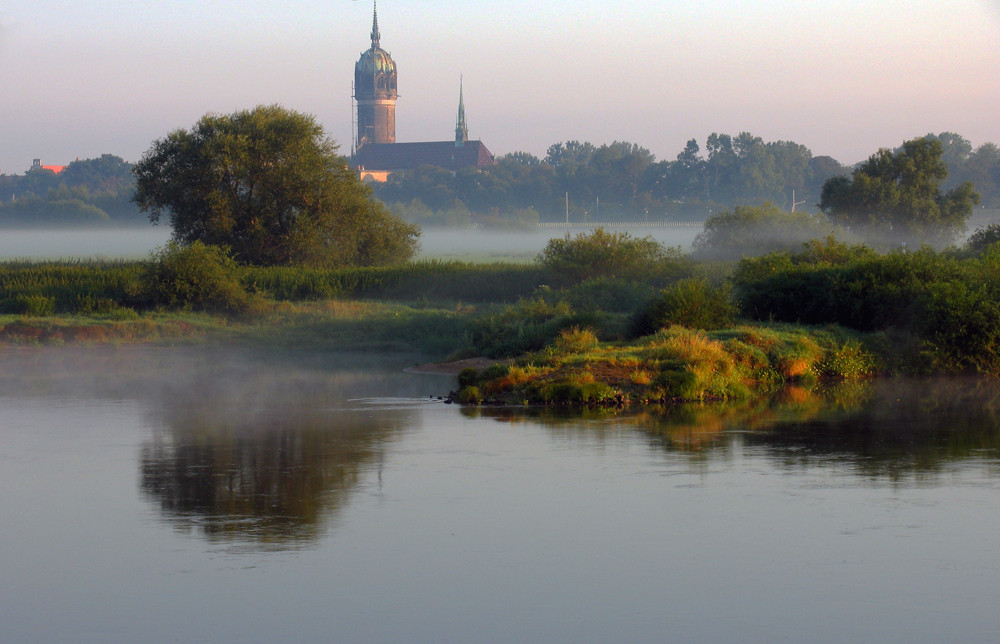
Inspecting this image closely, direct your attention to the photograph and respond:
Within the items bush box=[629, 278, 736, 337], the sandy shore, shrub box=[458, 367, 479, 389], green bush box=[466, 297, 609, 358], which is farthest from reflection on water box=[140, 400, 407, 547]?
bush box=[629, 278, 736, 337]

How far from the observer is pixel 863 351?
3059 cm

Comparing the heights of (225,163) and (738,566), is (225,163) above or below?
above

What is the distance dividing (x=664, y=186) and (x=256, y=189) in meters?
98.9

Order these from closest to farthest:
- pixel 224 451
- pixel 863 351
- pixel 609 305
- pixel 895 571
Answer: pixel 895 571, pixel 224 451, pixel 863 351, pixel 609 305

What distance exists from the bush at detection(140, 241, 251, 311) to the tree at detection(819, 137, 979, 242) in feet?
132

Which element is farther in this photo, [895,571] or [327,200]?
[327,200]

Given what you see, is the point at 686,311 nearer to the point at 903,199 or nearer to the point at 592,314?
the point at 592,314

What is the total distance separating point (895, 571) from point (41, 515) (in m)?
9.43

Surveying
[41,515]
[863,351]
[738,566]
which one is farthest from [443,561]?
[863,351]

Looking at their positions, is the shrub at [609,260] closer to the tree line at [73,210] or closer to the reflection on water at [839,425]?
the reflection on water at [839,425]

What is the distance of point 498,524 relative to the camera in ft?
46.3

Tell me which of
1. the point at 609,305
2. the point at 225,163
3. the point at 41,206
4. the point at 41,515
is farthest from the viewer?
the point at 41,206

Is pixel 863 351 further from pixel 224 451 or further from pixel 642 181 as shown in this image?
pixel 642 181

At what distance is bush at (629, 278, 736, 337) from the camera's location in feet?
102
